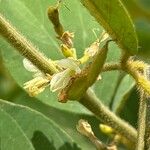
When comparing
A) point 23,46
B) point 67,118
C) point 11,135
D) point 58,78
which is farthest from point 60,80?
point 67,118

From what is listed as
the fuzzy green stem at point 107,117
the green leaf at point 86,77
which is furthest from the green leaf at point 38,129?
the green leaf at point 86,77

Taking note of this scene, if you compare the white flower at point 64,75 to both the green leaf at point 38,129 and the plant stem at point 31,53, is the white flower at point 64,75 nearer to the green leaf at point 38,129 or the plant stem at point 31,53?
the plant stem at point 31,53

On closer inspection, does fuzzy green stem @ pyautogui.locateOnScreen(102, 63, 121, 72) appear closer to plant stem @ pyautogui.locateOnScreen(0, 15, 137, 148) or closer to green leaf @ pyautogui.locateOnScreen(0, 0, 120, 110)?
plant stem @ pyautogui.locateOnScreen(0, 15, 137, 148)

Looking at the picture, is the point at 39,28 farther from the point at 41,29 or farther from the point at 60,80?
the point at 60,80

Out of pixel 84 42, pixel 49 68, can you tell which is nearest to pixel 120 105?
pixel 84 42

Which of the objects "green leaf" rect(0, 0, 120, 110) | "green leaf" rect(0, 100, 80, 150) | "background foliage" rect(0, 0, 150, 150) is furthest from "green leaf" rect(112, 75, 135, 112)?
"green leaf" rect(0, 100, 80, 150)
